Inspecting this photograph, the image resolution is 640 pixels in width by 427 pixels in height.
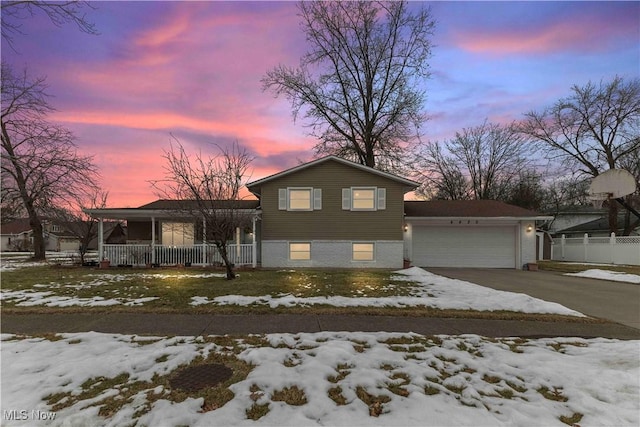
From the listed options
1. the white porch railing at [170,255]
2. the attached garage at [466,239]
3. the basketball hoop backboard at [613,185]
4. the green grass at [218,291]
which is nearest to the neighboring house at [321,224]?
the white porch railing at [170,255]

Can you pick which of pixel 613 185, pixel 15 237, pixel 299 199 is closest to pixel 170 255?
pixel 299 199

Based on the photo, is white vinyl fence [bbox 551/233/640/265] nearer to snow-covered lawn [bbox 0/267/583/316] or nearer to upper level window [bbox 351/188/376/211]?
upper level window [bbox 351/188/376/211]

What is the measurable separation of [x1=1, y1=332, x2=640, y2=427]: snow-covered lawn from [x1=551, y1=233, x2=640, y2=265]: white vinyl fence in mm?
19214

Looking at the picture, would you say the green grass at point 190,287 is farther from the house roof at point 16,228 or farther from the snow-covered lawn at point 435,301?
the house roof at point 16,228

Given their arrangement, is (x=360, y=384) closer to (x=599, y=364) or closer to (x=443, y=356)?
(x=443, y=356)

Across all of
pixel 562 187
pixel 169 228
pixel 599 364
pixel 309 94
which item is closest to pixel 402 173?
pixel 309 94

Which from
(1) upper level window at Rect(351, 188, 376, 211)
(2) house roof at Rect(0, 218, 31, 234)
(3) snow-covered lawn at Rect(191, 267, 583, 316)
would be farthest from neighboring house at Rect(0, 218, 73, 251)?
(3) snow-covered lawn at Rect(191, 267, 583, 316)

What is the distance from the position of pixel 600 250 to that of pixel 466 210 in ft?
35.4

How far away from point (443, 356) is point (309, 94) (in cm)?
2439

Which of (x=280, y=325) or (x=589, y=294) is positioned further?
(x=589, y=294)

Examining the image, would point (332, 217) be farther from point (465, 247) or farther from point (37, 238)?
point (37, 238)

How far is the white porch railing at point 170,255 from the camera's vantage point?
16.3m

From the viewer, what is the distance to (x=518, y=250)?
701 inches

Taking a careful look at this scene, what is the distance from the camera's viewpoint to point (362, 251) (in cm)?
1681
